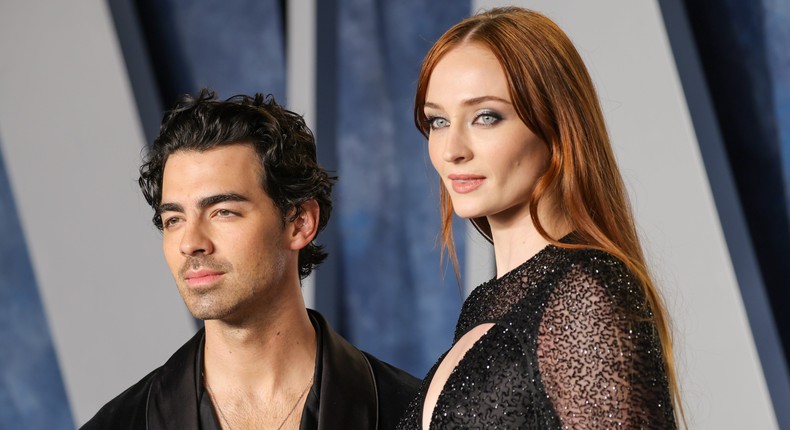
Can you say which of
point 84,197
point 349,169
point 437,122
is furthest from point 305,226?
point 84,197

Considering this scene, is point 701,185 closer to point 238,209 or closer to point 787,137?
point 787,137

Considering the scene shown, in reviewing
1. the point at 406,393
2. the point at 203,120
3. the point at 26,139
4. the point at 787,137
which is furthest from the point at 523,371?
the point at 26,139

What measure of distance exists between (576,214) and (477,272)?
252 cm

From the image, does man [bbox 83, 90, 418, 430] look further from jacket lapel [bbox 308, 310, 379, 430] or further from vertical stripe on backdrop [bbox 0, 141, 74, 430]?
vertical stripe on backdrop [bbox 0, 141, 74, 430]

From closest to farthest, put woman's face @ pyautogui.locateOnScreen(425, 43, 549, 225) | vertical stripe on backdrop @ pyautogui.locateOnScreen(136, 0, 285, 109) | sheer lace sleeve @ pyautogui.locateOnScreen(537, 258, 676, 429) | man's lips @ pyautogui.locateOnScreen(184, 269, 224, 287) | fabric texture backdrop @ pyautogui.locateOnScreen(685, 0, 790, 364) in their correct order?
sheer lace sleeve @ pyautogui.locateOnScreen(537, 258, 676, 429) < woman's face @ pyautogui.locateOnScreen(425, 43, 549, 225) < man's lips @ pyautogui.locateOnScreen(184, 269, 224, 287) < fabric texture backdrop @ pyautogui.locateOnScreen(685, 0, 790, 364) < vertical stripe on backdrop @ pyautogui.locateOnScreen(136, 0, 285, 109)

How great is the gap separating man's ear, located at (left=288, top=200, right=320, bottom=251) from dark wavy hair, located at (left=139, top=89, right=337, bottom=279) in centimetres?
2

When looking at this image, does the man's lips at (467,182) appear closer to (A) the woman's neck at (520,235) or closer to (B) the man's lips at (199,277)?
(A) the woman's neck at (520,235)

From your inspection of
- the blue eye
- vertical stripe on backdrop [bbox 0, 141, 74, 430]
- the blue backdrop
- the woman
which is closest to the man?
the woman

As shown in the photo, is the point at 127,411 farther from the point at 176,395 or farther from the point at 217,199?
the point at 217,199

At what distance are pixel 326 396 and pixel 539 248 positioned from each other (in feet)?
3.04

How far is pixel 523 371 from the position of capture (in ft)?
6.17

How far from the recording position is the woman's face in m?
2.02

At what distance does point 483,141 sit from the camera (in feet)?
6.66

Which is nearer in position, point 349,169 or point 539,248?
point 539,248
